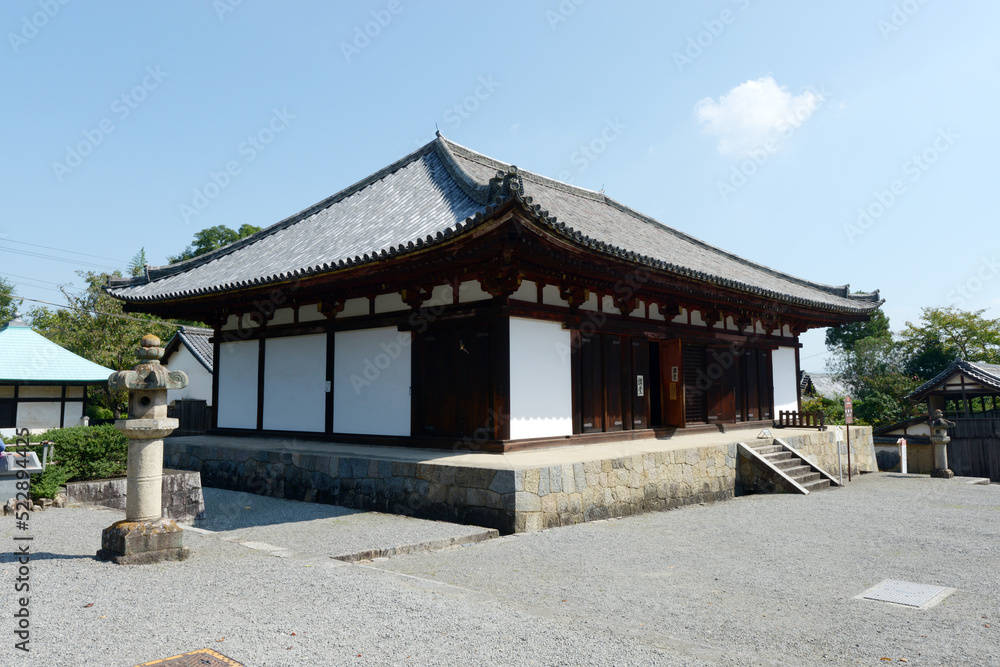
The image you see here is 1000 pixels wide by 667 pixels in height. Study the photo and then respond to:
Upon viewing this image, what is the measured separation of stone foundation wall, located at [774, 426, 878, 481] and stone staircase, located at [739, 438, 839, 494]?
0.50 meters

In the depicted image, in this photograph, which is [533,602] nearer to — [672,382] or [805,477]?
[672,382]

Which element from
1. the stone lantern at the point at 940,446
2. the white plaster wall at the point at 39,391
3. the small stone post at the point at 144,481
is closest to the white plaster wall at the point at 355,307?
the small stone post at the point at 144,481

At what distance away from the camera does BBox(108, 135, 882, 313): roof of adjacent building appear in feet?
33.2

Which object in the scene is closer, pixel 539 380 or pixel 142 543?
pixel 142 543

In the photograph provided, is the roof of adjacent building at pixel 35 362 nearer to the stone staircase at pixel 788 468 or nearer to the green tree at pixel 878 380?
the stone staircase at pixel 788 468

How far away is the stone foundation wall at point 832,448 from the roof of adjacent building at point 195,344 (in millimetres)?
22164

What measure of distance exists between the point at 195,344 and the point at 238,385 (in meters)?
16.0

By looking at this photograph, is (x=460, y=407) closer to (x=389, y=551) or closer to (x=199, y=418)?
(x=389, y=551)

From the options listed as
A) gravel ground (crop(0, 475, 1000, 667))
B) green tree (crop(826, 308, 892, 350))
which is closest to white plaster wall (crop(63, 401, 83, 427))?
gravel ground (crop(0, 475, 1000, 667))

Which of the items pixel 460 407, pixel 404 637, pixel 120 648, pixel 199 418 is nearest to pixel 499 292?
pixel 460 407

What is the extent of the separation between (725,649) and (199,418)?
18811 mm

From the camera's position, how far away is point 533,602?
17.0ft

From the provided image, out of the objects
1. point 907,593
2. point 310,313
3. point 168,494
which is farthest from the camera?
point 310,313

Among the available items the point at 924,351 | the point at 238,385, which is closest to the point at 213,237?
the point at 238,385
